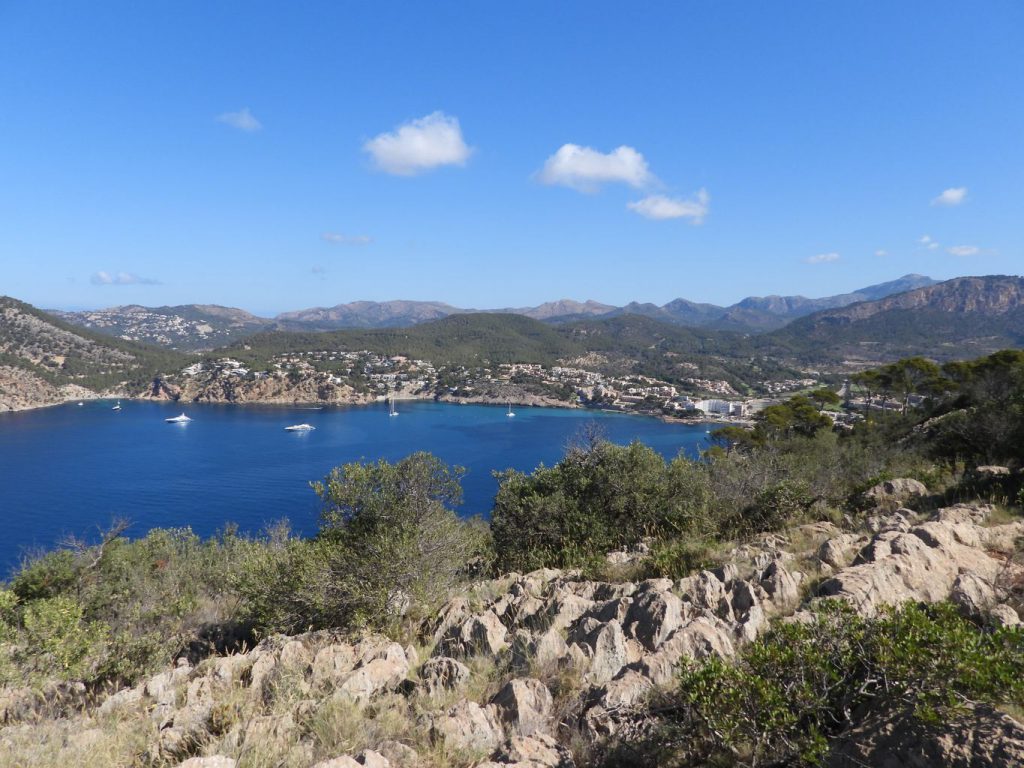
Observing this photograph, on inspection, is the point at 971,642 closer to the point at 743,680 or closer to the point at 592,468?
the point at 743,680

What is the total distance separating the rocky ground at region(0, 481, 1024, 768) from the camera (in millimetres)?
3926

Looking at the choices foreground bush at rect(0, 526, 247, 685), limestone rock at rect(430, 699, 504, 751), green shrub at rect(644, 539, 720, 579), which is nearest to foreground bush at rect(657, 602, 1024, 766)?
limestone rock at rect(430, 699, 504, 751)

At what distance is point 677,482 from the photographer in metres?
12.6

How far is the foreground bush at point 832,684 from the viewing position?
306 centimetres

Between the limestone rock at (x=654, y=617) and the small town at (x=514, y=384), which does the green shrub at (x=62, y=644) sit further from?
the small town at (x=514, y=384)

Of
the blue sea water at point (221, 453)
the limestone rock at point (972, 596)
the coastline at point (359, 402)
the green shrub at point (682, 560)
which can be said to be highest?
the limestone rock at point (972, 596)

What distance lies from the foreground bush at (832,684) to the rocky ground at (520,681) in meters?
0.18

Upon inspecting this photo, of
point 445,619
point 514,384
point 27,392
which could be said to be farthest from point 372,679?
point 27,392

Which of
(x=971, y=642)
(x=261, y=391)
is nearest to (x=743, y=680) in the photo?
(x=971, y=642)

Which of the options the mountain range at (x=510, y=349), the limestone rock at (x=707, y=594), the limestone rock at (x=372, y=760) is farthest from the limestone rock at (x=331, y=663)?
the mountain range at (x=510, y=349)

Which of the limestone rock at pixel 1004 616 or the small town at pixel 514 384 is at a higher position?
the limestone rock at pixel 1004 616

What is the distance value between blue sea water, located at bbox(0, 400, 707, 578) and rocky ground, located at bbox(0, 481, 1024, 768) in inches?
547

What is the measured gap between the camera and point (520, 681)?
4.75 meters

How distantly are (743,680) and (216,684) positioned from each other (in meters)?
5.19
